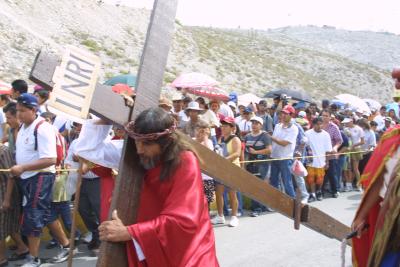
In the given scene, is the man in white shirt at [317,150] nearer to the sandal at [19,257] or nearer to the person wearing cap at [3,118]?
the person wearing cap at [3,118]

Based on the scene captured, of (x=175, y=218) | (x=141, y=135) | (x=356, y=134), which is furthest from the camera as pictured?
(x=356, y=134)

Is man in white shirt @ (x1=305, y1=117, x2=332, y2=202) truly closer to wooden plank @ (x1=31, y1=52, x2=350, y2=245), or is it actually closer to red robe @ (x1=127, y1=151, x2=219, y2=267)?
wooden plank @ (x1=31, y1=52, x2=350, y2=245)

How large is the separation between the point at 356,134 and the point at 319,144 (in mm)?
1769

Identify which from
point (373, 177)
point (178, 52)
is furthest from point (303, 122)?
point (178, 52)

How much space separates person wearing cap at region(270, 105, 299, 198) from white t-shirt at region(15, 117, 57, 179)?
484 cm

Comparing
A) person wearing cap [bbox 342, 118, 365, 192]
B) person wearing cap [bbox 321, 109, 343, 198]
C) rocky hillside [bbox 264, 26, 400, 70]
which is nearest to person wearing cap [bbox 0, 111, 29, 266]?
person wearing cap [bbox 321, 109, 343, 198]

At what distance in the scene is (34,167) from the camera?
5.38 m

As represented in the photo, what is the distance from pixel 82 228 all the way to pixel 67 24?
2627cm

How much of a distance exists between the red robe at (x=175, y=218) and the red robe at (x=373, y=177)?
1192 mm

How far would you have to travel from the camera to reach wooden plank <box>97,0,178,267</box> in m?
2.52

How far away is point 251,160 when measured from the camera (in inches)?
373

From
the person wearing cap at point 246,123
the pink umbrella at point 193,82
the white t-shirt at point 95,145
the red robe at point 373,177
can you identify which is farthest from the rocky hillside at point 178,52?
the red robe at point 373,177

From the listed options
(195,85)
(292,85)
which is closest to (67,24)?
(292,85)

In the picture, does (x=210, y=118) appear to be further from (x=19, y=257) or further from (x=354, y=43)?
(x=354, y=43)
